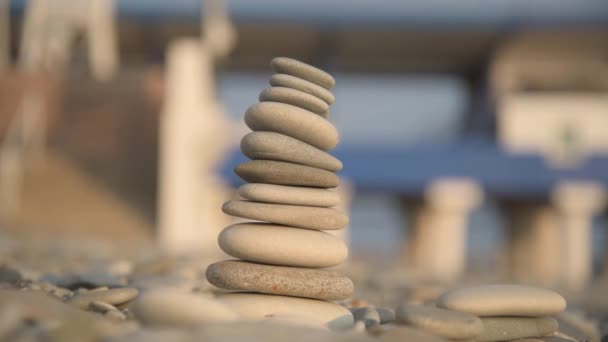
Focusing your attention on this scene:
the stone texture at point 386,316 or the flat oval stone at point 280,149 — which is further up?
the flat oval stone at point 280,149

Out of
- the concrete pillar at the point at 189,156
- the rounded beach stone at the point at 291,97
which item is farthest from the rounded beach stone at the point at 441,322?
the concrete pillar at the point at 189,156

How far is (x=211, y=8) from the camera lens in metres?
15.6

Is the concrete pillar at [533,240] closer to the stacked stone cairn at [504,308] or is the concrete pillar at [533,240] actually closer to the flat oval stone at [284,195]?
the stacked stone cairn at [504,308]

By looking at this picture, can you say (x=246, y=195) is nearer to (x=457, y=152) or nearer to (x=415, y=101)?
(x=457, y=152)

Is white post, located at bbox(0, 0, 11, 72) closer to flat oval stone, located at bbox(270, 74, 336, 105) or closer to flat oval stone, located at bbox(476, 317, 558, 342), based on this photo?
flat oval stone, located at bbox(270, 74, 336, 105)

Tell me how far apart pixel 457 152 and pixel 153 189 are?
17.2 feet

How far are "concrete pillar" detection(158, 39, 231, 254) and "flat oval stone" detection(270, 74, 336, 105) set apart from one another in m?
6.04

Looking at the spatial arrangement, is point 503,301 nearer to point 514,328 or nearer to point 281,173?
point 514,328

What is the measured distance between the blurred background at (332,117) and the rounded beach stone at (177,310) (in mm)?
6176

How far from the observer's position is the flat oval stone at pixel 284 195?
9.08ft

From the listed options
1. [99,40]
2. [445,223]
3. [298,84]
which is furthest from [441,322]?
[99,40]

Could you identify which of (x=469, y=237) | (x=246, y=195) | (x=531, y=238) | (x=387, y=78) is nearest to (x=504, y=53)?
(x=387, y=78)

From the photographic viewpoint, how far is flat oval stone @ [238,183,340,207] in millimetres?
2768

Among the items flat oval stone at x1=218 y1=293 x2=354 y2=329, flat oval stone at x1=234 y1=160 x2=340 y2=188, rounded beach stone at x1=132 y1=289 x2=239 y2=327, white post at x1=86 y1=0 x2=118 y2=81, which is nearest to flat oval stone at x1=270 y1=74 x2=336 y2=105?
flat oval stone at x1=234 y1=160 x2=340 y2=188
